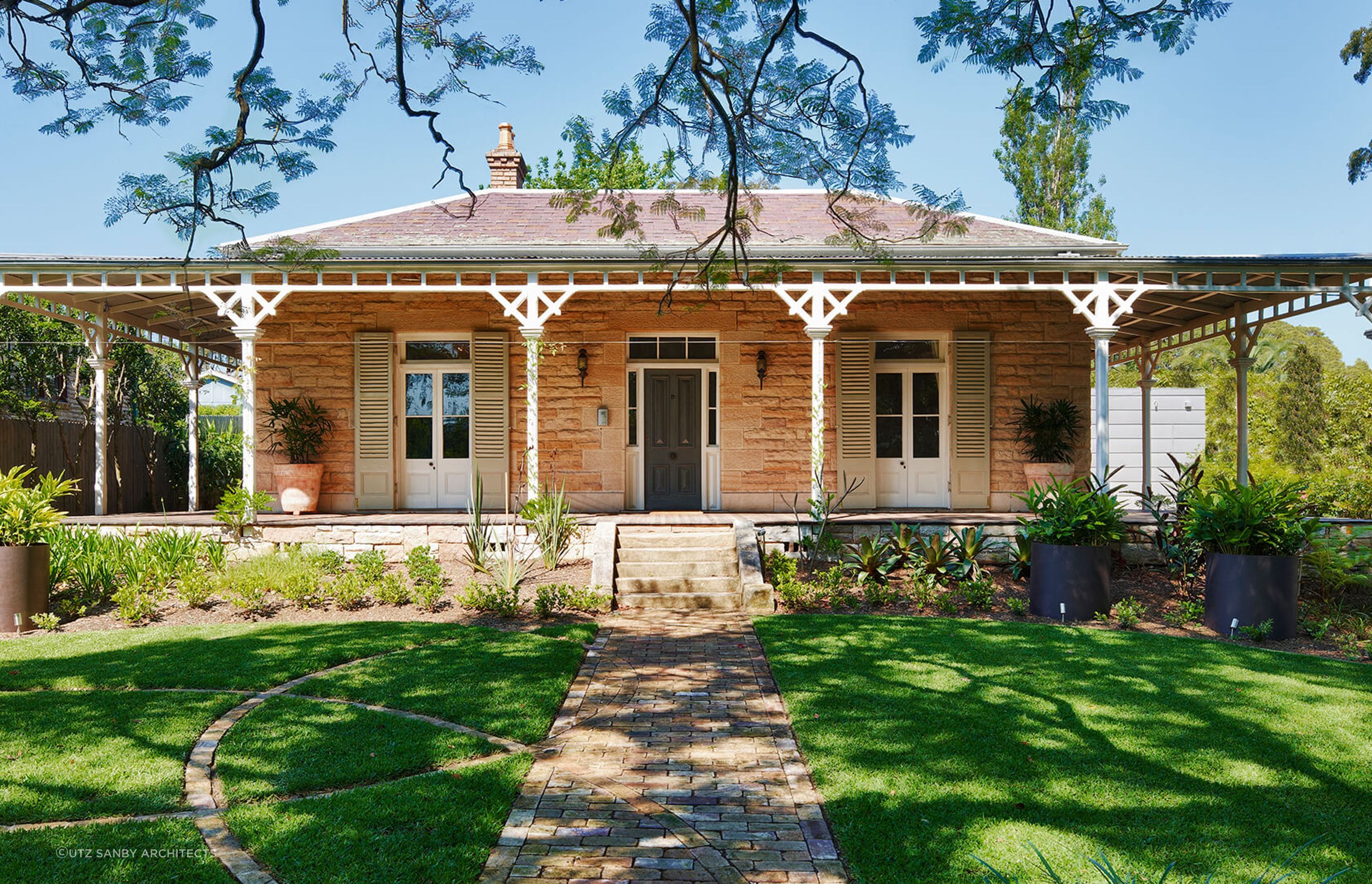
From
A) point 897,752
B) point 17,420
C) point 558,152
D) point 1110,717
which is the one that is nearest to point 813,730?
point 897,752

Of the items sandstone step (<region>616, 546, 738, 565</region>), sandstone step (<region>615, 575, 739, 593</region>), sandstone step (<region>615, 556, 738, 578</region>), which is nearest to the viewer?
sandstone step (<region>615, 575, 739, 593</region>)

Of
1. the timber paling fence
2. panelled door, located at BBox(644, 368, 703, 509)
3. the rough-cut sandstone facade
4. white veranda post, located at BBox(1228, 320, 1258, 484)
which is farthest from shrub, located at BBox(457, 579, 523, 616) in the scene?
white veranda post, located at BBox(1228, 320, 1258, 484)

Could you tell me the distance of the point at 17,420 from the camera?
41.8 feet

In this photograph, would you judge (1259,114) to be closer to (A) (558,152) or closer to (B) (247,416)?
(B) (247,416)

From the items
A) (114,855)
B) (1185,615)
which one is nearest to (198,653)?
(114,855)

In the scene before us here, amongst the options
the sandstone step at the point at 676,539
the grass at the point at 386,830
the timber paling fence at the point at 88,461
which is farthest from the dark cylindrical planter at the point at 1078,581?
the timber paling fence at the point at 88,461

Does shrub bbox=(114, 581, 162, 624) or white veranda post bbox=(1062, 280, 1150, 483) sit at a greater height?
white veranda post bbox=(1062, 280, 1150, 483)

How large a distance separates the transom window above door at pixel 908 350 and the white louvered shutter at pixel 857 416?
223 mm

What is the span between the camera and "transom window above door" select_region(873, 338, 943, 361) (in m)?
12.4

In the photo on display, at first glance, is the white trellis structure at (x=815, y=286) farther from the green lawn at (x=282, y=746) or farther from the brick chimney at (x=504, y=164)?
the brick chimney at (x=504, y=164)

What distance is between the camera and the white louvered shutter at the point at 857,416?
40.1 ft

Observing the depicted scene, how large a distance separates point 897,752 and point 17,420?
46.2ft

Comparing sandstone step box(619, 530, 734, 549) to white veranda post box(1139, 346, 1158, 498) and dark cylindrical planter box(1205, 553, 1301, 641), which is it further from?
white veranda post box(1139, 346, 1158, 498)

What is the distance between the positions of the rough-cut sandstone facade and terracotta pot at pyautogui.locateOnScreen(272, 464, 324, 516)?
1.69 ft
